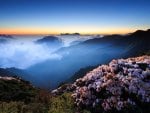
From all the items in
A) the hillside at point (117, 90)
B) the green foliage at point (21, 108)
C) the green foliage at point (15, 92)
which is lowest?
the green foliage at point (15, 92)

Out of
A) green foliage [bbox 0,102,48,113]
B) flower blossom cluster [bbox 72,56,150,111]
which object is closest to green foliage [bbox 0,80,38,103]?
green foliage [bbox 0,102,48,113]

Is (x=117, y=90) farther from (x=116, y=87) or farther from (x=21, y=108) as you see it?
(x=21, y=108)

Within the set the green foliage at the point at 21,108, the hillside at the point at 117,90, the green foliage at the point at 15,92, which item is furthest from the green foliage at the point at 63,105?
the green foliage at the point at 15,92

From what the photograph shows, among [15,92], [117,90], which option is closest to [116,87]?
[117,90]

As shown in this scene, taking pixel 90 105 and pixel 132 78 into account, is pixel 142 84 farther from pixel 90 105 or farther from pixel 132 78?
pixel 90 105

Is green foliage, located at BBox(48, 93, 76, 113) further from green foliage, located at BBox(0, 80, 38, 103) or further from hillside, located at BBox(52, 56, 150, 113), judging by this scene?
green foliage, located at BBox(0, 80, 38, 103)

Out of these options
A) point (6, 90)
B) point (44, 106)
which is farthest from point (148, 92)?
point (6, 90)

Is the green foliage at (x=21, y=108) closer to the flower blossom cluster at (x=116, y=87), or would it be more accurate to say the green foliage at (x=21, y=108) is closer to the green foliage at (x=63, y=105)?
the green foliage at (x=63, y=105)

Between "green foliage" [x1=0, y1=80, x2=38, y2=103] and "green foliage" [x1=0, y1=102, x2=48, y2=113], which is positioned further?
"green foliage" [x1=0, y1=80, x2=38, y2=103]
